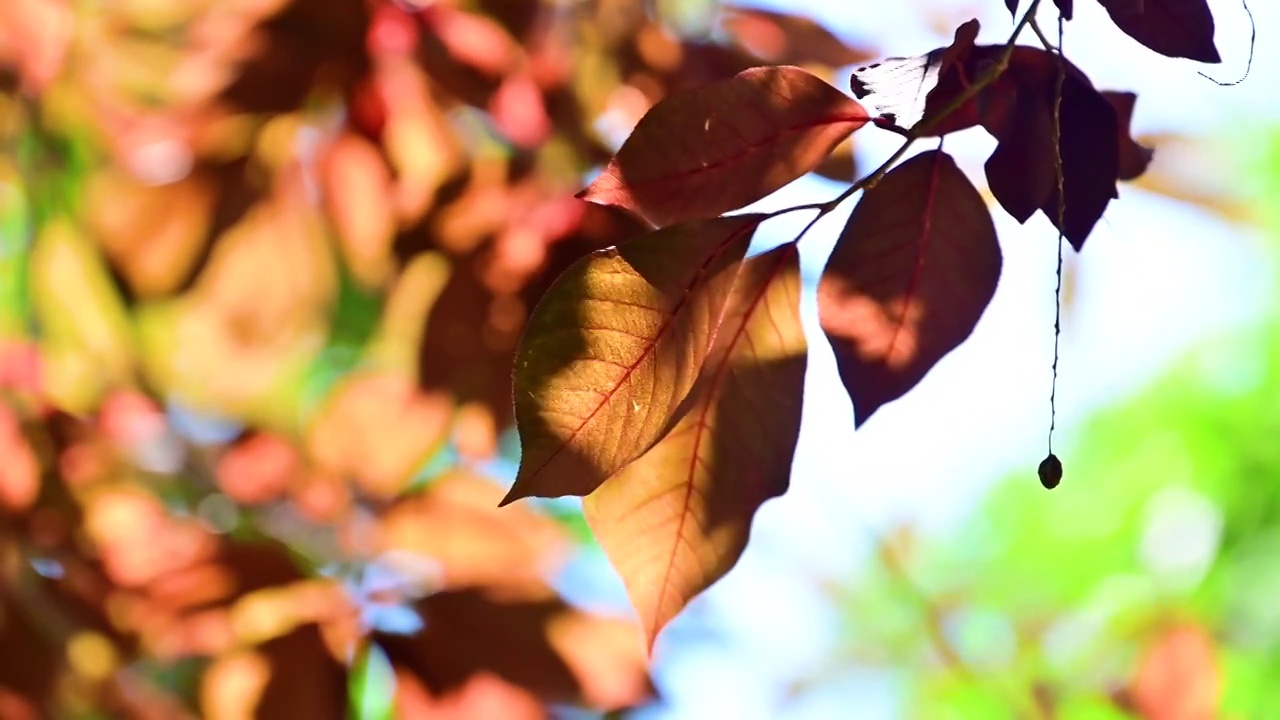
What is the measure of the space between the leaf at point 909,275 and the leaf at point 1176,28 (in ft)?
0.20


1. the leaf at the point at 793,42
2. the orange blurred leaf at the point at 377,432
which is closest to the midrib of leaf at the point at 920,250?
the leaf at the point at 793,42

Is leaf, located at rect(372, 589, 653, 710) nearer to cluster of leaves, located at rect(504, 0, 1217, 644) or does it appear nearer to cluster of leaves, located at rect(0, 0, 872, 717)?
cluster of leaves, located at rect(0, 0, 872, 717)

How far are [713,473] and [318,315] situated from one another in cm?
80

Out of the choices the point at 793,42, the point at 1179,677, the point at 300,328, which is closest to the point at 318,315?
the point at 300,328

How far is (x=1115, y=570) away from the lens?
1728 millimetres

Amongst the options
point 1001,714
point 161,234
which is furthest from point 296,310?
point 1001,714

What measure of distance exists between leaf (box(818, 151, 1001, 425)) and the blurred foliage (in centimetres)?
140

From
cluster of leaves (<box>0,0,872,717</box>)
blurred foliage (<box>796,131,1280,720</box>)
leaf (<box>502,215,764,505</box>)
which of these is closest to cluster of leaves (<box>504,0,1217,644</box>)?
leaf (<box>502,215,764,505</box>)

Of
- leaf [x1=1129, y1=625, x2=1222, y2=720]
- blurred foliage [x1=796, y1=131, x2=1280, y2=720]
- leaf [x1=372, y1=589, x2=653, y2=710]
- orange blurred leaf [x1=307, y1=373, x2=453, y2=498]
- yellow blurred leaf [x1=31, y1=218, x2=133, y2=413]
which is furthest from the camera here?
blurred foliage [x1=796, y1=131, x2=1280, y2=720]

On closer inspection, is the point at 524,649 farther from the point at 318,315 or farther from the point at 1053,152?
the point at 1053,152

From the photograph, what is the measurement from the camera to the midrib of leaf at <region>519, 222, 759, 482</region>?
0.87 ft

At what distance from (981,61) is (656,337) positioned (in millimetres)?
124

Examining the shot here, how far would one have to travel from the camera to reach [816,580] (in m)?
1.74

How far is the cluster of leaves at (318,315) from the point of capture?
78 centimetres
